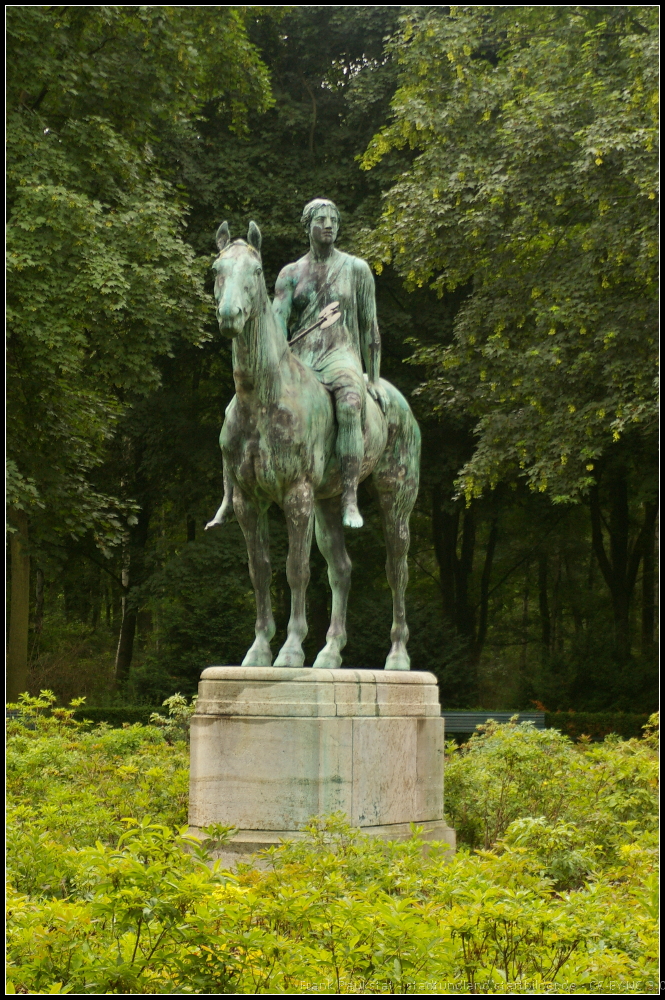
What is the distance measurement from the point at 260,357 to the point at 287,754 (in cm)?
232

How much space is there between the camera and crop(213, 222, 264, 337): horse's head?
6.62 m

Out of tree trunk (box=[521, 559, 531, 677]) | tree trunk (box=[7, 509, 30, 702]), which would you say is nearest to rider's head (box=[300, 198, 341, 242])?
tree trunk (box=[7, 509, 30, 702])

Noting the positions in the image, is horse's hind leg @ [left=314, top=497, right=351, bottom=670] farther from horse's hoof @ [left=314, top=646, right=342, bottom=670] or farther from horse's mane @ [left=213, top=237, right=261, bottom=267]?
horse's mane @ [left=213, top=237, right=261, bottom=267]

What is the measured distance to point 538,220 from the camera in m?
A: 17.6

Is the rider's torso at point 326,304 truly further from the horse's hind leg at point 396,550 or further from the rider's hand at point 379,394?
the horse's hind leg at point 396,550

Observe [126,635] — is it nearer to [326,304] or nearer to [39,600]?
[39,600]

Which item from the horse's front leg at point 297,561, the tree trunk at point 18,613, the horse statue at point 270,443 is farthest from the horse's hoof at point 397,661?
the tree trunk at point 18,613

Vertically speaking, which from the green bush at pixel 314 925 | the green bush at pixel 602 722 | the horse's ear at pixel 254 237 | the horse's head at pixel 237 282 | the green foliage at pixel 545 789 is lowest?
the green bush at pixel 602 722

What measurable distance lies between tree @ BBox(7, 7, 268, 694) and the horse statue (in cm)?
850

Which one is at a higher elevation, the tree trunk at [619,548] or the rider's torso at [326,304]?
the rider's torso at [326,304]

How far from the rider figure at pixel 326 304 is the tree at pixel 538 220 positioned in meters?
7.98

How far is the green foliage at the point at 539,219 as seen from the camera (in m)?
16.2

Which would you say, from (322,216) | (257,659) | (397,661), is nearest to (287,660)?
(257,659)

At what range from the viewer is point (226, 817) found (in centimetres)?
700
